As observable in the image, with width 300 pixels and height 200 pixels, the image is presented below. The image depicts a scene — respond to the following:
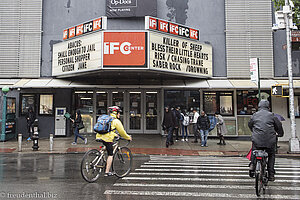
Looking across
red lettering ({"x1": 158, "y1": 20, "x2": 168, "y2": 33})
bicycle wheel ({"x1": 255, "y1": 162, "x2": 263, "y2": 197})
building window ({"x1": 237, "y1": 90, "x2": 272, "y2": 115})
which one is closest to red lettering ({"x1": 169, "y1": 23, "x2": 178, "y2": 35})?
red lettering ({"x1": 158, "y1": 20, "x2": 168, "y2": 33})

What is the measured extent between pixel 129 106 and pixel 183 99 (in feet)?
12.3

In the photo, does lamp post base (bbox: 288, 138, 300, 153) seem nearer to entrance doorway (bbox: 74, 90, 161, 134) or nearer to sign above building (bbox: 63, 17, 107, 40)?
entrance doorway (bbox: 74, 90, 161, 134)

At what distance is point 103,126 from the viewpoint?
5797mm

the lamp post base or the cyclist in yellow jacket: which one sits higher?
the cyclist in yellow jacket

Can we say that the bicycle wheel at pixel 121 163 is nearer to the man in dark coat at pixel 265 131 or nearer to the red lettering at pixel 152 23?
the man in dark coat at pixel 265 131

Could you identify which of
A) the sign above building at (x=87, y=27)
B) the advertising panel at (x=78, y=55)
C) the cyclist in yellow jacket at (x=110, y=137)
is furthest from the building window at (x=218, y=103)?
the cyclist in yellow jacket at (x=110, y=137)

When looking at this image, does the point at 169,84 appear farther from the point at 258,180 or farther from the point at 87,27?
the point at 258,180

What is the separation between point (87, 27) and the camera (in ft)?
42.0

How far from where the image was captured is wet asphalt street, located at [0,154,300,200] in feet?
16.3

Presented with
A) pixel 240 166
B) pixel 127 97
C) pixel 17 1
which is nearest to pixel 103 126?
pixel 240 166

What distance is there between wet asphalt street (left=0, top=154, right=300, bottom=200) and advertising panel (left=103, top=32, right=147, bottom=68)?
5446 mm

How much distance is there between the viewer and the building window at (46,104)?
15.4 meters

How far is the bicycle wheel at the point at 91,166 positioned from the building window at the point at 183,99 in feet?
31.7

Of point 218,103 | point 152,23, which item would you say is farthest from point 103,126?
point 218,103
